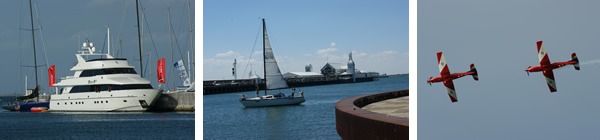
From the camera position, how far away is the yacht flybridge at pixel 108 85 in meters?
19.2

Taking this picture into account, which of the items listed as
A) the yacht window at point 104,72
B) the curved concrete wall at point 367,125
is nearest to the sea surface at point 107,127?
the yacht window at point 104,72

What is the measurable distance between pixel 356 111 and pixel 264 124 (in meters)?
6.57

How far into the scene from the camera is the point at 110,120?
57.2 feet

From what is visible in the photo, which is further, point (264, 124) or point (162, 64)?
point (162, 64)

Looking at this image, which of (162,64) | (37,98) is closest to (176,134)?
(162,64)

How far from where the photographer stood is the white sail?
9.79 metres
